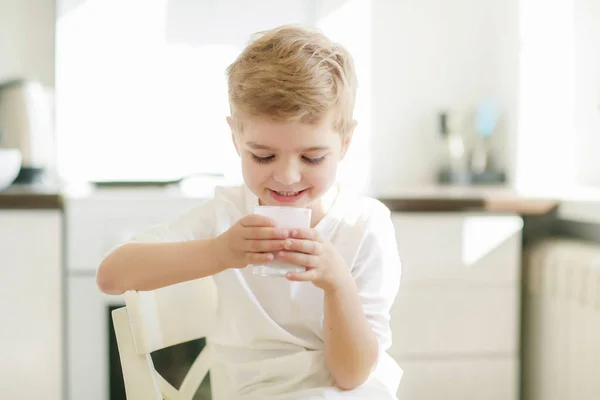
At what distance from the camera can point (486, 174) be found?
2.54m

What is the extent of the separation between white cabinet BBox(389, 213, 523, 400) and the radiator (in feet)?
0.31

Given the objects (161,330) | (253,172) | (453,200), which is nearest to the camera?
(253,172)

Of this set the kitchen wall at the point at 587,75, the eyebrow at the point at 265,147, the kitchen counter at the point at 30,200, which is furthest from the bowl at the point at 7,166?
the kitchen wall at the point at 587,75

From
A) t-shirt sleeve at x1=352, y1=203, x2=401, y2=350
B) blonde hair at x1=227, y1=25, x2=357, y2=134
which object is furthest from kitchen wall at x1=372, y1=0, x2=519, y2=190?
blonde hair at x1=227, y1=25, x2=357, y2=134

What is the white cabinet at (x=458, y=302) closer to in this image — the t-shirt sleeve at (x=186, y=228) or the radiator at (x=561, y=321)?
the radiator at (x=561, y=321)

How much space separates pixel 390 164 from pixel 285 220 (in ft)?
5.87

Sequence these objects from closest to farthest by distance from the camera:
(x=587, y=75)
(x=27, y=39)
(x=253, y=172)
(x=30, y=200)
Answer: (x=253, y=172), (x=30, y=200), (x=587, y=75), (x=27, y=39)

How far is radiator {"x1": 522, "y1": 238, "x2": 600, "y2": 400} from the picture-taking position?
5.93ft

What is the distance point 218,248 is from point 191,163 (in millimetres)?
1598

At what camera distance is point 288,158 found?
3.14 ft

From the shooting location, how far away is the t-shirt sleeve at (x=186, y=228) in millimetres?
1070

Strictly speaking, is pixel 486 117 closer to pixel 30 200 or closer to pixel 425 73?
pixel 425 73

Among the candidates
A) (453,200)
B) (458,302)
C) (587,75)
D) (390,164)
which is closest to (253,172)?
(453,200)

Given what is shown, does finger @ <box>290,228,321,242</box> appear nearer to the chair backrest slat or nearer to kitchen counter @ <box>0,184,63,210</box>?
the chair backrest slat
